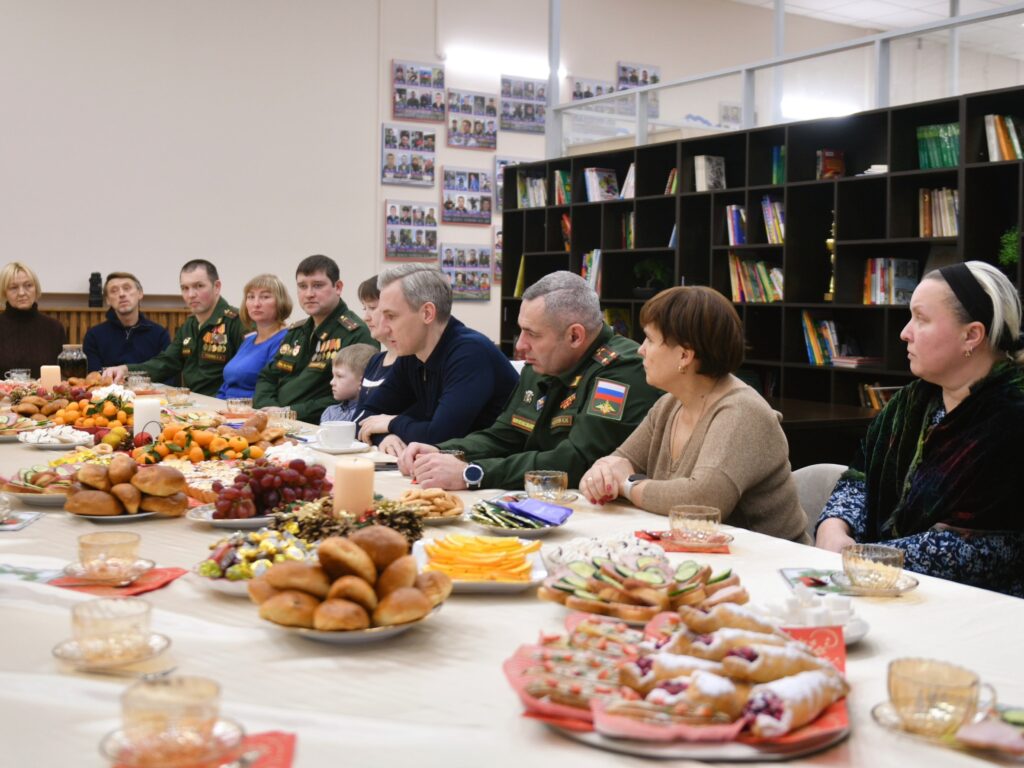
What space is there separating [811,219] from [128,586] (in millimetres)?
4931

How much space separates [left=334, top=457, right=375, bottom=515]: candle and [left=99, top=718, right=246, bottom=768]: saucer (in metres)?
0.89

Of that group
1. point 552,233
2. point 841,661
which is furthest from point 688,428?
point 552,233

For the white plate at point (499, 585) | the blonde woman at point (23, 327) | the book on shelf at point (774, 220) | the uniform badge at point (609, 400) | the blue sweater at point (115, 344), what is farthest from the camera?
the blue sweater at point (115, 344)

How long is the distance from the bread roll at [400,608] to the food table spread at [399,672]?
48 mm

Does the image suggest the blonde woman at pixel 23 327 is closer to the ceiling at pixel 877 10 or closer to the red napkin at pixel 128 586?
the red napkin at pixel 128 586

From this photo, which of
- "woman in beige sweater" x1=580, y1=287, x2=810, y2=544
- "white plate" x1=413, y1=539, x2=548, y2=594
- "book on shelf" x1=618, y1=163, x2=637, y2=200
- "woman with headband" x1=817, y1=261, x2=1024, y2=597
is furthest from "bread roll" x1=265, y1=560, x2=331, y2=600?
"book on shelf" x1=618, y1=163, x2=637, y2=200

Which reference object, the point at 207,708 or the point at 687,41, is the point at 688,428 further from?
the point at 687,41

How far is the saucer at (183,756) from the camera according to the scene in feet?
2.93

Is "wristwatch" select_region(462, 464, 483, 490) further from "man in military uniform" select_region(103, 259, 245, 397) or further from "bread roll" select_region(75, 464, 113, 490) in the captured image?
"man in military uniform" select_region(103, 259, 245, 397)

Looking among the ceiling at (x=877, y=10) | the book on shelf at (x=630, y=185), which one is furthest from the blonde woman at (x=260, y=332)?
the ceiling at (x=877, y=10)

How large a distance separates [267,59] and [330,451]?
619 centimetres

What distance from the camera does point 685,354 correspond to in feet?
7.97

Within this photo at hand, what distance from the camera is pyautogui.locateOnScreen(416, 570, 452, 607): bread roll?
1341 mm

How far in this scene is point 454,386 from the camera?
3594 mm
